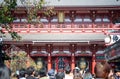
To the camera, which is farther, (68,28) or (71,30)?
(71,30)

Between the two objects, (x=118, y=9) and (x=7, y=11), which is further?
(x=118, y=9)

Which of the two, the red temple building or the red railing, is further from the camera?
the red railing

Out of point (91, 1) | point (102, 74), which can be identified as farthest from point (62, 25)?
point (102, 74)

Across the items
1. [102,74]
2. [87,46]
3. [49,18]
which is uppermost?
[102,74]

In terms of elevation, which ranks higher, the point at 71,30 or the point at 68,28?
the point at 68,28

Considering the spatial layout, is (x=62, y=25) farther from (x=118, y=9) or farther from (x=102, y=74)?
(x=102, y=74)

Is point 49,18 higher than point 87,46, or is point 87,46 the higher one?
point 49,18

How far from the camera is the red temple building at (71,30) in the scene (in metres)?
27.8

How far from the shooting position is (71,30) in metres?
28.4

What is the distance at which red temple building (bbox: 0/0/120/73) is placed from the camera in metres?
27.8

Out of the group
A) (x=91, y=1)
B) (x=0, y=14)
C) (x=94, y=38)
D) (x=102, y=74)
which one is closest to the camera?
(x=102, y=74)

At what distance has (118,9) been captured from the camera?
28156 mm

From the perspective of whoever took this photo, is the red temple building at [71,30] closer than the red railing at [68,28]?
Yes

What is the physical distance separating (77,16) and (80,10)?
559mm
